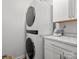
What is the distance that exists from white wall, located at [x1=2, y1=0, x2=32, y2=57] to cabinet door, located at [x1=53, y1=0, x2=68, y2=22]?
1.24 m

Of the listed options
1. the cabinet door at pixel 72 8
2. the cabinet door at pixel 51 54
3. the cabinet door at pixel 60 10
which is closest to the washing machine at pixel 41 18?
the cabinet door at pixel 60 10

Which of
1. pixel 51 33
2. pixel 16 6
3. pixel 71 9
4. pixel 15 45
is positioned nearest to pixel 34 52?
pixel 51 33

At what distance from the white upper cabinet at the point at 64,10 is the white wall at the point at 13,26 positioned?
1258mm

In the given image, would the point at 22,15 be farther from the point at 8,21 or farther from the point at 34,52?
the point at 34,52

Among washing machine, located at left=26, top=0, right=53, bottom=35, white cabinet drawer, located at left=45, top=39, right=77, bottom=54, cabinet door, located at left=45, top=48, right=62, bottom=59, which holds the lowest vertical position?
cabinet door, located at left=45, top=48, right=62, bottom=59

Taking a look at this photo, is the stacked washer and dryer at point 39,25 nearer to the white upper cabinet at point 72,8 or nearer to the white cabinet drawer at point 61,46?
the white cabinet drawer at point 61,46

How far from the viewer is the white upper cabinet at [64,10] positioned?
2.01 m

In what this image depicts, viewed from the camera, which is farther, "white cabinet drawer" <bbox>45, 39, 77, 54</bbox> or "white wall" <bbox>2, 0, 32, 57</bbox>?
"white wall" <bbox>2, 0, 32, 57</bbox>

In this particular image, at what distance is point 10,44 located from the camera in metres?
3.16

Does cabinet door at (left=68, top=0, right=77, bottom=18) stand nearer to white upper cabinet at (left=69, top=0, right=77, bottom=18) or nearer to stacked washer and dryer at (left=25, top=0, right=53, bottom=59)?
white upper cabinet at (left=69, top=0, right=77, bottom=18)

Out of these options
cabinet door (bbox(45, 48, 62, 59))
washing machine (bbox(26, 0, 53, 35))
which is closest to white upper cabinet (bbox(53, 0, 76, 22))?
washing machine (bbox(26, 0, 53, 35))

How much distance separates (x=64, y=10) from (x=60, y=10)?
179 mm

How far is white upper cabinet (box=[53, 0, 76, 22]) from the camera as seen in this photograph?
2.01m

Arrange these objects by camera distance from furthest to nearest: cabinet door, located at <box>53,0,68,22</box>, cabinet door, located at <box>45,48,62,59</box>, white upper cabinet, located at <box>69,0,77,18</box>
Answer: cabinet door, located at <box>53,0,68,22</box> < white upper cabinet, located at <box>69,0,77,18</box> < cabinet door, located at <box>45,48,62,59</box>
